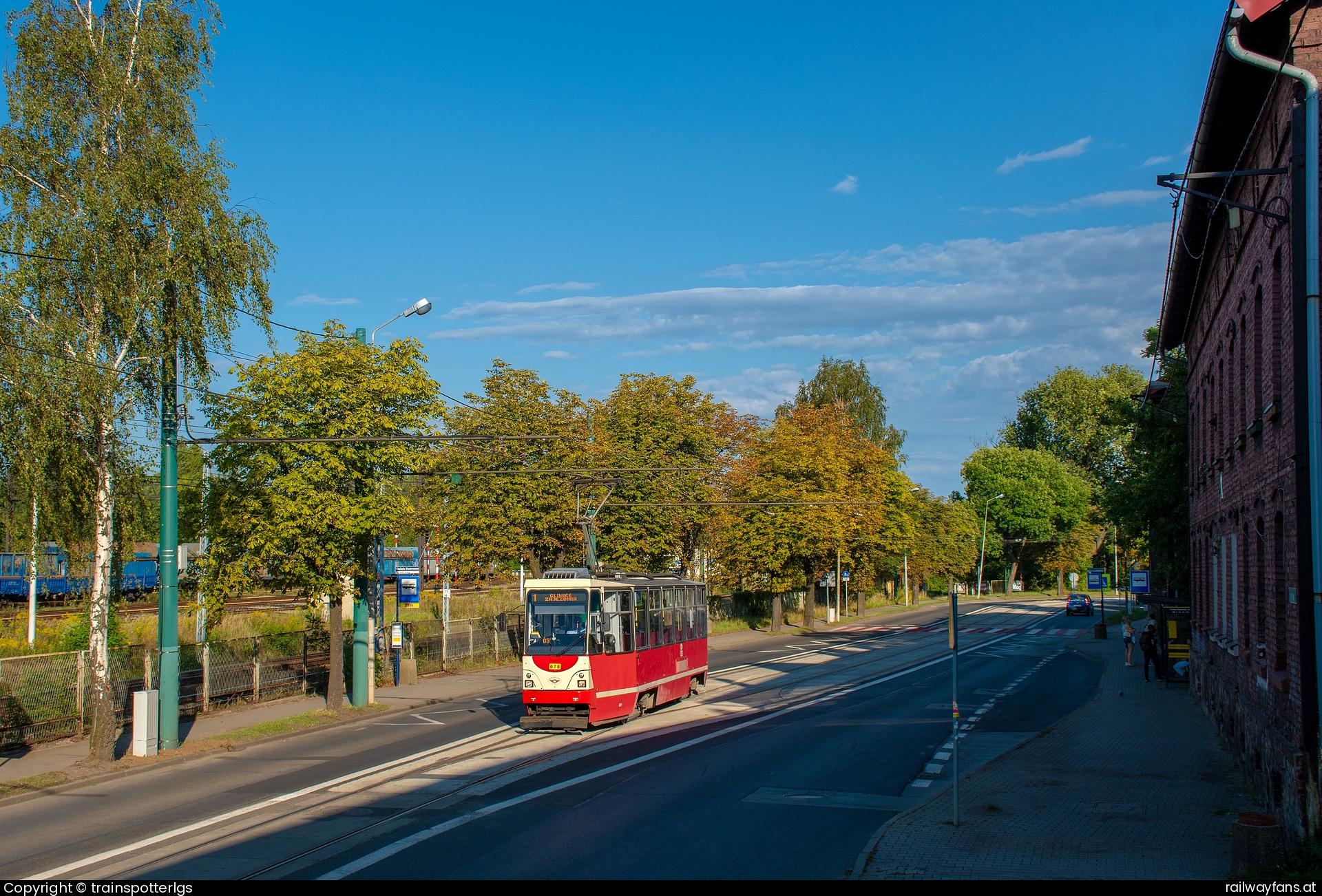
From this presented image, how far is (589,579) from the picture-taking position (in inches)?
782

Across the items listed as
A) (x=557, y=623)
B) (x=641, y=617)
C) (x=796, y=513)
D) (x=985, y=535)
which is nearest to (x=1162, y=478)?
(x=641, y=617)

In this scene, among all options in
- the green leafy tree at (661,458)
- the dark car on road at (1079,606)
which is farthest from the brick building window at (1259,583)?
the dark car on road at (1079,606)

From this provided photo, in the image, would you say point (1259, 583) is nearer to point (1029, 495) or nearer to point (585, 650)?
point (585, 650)

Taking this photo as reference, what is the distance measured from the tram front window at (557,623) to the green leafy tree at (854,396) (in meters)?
67.6

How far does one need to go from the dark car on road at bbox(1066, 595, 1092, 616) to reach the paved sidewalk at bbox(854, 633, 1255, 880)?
5047 centimetres

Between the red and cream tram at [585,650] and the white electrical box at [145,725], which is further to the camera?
the red and cream tram at [585,650]

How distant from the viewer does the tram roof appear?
19.9 metres

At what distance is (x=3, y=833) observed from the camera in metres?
12.0

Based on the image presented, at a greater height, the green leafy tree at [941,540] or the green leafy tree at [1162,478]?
the green leafy tree at [1162,478]

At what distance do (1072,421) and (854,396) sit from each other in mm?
33263

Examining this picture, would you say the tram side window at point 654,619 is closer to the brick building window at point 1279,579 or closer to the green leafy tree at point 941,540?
the brick building window at point 1279,579

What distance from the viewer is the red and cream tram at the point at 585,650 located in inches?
754

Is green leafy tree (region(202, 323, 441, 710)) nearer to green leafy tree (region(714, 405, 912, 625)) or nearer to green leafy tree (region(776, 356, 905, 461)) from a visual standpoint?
green leafy tree (region(714, 405, 912, 625))

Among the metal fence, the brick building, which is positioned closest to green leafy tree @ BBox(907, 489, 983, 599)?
the metal fence
